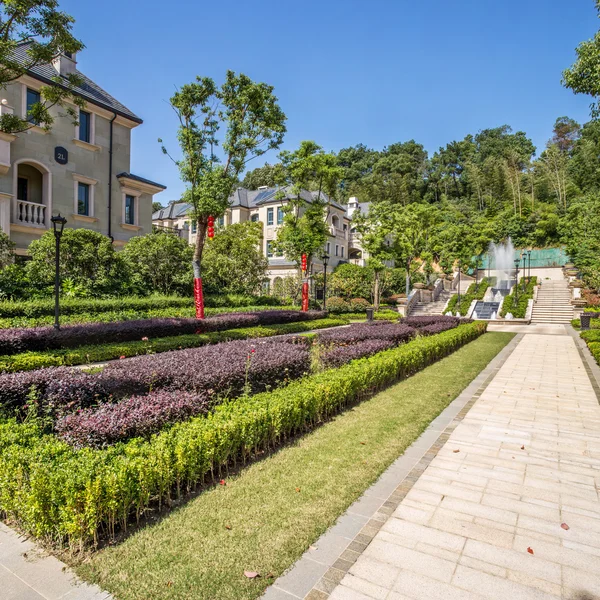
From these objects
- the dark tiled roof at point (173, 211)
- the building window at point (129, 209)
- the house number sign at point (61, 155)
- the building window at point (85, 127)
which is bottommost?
the building window at point (129, 209)

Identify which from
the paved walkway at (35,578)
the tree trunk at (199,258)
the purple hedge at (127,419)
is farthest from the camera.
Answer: the tree trunk at (199,258)

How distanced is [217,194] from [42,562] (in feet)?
44.1

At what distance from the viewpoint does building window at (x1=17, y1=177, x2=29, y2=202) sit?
1809 centimetres

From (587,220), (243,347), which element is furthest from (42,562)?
(587,220)

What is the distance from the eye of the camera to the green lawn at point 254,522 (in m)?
2.69

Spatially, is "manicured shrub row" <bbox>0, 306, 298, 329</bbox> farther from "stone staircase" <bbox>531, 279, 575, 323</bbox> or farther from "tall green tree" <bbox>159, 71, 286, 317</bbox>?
"stone staircase" <bbox>531, 279, 575, 323</bbox>

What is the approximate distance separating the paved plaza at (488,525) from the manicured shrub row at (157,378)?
3.07m

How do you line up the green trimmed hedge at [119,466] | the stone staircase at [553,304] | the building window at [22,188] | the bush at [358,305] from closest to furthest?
the green trimmed hedge at [119,466]
the building window at [22,188]
the stone staircase at [553,304]
the bush at [358,305]

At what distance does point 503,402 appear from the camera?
7.56 meters

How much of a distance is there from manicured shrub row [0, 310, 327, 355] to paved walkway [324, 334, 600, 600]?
961 centimetres

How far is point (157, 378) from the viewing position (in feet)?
20.1

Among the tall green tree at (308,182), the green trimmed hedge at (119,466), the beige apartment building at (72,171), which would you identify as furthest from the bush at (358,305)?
the green trimmed hedge at (119,466)

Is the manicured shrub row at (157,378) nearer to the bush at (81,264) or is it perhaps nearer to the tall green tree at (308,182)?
the bush at (81,264)

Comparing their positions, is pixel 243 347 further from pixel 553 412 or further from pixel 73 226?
pixel 73 226
